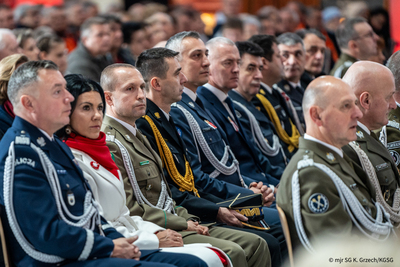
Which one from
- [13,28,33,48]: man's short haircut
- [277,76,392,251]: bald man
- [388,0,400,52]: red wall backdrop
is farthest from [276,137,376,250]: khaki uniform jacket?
[388,0,400,52]: red wall backdrop

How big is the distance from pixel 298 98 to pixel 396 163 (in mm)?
1836

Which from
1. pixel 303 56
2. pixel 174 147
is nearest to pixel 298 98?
pixel 303 56

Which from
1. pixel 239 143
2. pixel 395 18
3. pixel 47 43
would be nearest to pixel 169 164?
pixel 239 143

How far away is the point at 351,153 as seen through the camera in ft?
8.55

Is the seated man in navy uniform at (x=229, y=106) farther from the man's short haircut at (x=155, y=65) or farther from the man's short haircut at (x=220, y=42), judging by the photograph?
the man's short haircut at (x=155, y=65)

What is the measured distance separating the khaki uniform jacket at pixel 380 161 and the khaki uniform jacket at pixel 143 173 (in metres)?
0.95

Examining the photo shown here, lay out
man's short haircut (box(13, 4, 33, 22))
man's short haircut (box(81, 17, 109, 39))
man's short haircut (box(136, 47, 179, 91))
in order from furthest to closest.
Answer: man's short haircut (box(13, 4, 33, 22)), man's short haircut (box(81, 17, 109, 39)), man's short haircut (box(136, 47, 179, 91))

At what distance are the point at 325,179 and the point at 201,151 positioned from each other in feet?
4.02

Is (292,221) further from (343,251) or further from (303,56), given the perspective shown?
(303,56)

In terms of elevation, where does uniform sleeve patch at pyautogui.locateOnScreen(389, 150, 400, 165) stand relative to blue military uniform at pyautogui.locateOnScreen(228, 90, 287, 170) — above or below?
above

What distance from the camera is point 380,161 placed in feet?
8.66

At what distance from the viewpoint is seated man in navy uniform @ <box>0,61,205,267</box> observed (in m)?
1.97

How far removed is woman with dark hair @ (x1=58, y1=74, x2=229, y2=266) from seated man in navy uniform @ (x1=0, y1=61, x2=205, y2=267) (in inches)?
5.1

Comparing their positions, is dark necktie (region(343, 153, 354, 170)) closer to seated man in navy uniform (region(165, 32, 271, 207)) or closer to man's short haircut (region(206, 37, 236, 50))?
seated man in navy uniform (region(165, 32, 271, 207))
